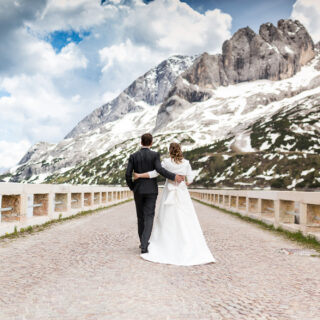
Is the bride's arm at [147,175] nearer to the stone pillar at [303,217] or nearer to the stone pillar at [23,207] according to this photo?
the stone pillar at [23,207]

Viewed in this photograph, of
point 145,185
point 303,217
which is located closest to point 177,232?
point 145,185

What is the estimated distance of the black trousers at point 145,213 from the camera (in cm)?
725

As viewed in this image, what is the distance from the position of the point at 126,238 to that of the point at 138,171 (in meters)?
3.15

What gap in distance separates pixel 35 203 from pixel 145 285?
10.2 m

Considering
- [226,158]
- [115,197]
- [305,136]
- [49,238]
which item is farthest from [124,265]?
[305,136]

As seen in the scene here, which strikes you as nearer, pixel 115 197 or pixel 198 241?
pixel 198 241

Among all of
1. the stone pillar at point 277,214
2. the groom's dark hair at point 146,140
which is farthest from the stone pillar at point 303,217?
the groom's dark hair at point 146,140

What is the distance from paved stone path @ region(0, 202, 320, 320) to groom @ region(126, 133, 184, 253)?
65 centimetres

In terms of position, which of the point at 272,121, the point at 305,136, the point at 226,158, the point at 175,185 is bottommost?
the point at 175,185

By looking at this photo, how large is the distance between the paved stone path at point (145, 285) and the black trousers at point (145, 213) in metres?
0.41

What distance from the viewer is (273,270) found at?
6.16 metres

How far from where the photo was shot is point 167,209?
24.0ft

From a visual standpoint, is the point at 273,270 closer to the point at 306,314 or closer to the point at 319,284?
the point at 319,284

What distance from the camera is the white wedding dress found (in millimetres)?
6664
